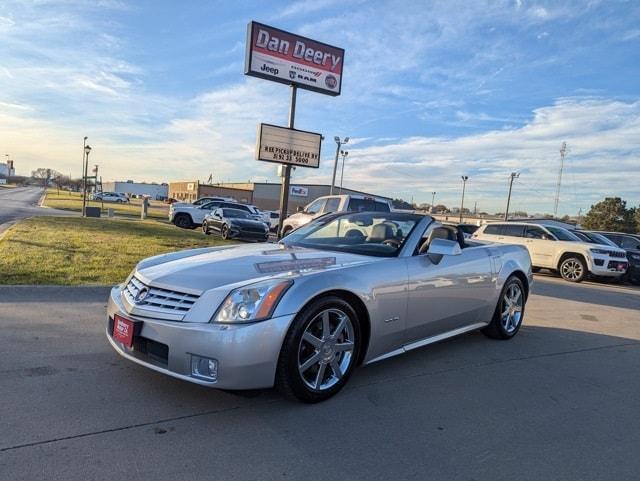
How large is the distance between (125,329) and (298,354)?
1250 millimetres

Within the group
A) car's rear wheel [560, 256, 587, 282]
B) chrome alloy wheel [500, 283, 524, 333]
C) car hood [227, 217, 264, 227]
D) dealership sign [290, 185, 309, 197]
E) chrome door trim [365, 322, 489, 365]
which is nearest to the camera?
chrome door trim [365, 322, 489, 365]

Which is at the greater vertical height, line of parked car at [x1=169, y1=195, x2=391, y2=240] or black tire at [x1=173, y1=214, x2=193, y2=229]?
line of parked car at [x1=169, y1=195, x2=391, y2=240]

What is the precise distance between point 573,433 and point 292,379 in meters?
2.03

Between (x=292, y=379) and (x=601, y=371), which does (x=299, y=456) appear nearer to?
(x=292, y=379)

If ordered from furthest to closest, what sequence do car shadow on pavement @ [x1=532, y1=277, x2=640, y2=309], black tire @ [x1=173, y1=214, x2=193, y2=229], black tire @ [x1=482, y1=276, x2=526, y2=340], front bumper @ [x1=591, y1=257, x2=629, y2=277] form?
black tire @ [x1=173, y1=214, x2=193, y2=229] < front bumper @ [x1=591, y1=257, x2=629, y2=277] < car shadow on pavement @ [x1=532, y1=277, x2=640, y2=309] < black tire @ [x1=482, y1=276, x2=526, y2=340]

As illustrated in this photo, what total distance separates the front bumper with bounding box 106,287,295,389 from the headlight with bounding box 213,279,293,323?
0.05 m

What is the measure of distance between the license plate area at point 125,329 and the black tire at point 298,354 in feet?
3.37

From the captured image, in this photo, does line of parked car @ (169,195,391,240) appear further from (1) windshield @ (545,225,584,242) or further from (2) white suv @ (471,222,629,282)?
(1) windshield @ (545,225,584,242)

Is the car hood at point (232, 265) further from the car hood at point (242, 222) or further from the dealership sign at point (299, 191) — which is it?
the dealership sign at point (299, 191)

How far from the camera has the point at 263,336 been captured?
126 inches

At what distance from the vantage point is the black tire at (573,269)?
570 inches

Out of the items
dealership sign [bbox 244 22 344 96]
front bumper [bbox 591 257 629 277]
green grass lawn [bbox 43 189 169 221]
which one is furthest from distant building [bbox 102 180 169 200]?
front bumper [bbox 591 257 629 277]

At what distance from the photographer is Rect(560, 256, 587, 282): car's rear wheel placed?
47.5ft

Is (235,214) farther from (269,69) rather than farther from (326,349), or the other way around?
(326,349)
